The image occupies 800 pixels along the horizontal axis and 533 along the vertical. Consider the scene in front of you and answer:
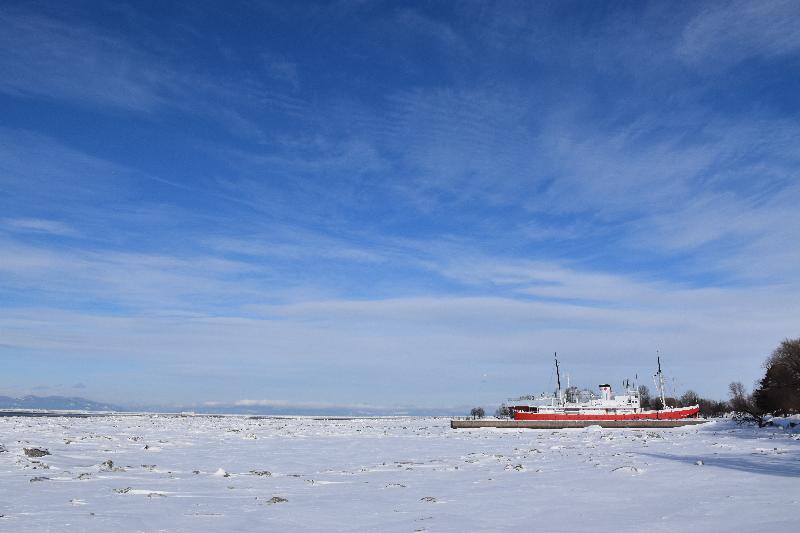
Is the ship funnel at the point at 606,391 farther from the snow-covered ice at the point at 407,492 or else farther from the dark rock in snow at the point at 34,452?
the dark rock in snow at the point at 34,452

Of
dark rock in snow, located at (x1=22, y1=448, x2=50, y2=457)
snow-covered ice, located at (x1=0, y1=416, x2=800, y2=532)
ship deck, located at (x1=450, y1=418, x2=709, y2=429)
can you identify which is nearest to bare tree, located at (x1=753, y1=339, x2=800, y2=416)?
ship deck, located at (x1=450, y1=418, x2=709, y2=429)

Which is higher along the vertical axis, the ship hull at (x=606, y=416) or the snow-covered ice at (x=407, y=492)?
the ship hull at (x=606, y=416)

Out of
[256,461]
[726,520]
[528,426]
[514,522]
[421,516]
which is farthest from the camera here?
[528,426]

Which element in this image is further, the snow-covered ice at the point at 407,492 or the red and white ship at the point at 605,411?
the red and white ship at the point at 605,411

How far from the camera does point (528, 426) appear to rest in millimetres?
71125

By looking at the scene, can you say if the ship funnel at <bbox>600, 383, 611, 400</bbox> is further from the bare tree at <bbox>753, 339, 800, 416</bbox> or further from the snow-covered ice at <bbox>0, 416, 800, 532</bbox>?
the snow-covered ice at <bbox>0, 416, 800, 532</bbox>

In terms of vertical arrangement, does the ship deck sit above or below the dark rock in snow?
above

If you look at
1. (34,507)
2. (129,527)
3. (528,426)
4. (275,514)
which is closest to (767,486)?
(275,514)

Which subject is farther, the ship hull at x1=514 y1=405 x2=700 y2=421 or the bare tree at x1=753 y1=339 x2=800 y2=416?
the ship hull at x1=514 y1=405 x2=700 y2=421

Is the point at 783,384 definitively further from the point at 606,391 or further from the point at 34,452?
the point at 34,452

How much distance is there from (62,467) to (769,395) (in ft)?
259

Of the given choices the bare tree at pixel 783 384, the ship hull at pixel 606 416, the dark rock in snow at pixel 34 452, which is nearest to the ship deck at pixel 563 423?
the ship hull at pixel 606 416

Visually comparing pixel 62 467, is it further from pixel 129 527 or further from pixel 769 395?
pixel 769 395

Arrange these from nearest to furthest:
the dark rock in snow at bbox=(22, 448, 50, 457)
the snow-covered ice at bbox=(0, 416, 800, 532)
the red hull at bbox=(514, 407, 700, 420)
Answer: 1. the snow-covered ice at bbox=(0, 416, 800, 532)
2. the dark rock in snow at bbox=(22, 448, 50, 457)
3. the red hull at bbox=(514, 407, 700, 420)
